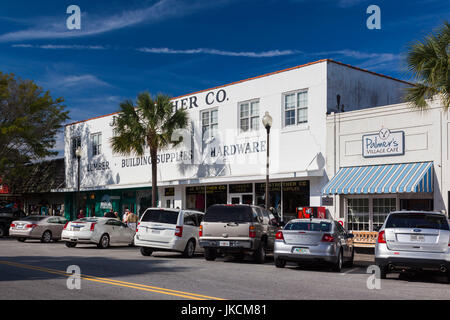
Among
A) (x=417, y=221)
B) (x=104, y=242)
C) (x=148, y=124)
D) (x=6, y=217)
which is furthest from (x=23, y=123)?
(x=417, y=221)

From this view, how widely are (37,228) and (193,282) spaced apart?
16.4m

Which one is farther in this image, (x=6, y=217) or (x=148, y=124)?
(x=6, y=217)

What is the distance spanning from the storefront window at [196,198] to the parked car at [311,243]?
550 inches

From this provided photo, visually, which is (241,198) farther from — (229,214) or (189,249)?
(229,214)

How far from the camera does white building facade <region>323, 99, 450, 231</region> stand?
63.2 feet

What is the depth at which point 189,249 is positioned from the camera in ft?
60.1

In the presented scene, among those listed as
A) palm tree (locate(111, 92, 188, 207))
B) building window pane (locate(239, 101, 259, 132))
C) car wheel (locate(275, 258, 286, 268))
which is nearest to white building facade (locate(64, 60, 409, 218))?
building window pane (locate(239, 101, 259, 132))

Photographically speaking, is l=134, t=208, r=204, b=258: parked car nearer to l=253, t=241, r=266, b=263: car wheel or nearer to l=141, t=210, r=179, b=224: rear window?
l=141, t=210, r=179, b=224: rear window

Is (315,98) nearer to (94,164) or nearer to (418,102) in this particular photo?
(418,102)

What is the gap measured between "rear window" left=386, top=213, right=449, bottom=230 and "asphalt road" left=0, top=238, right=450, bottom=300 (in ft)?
4.34

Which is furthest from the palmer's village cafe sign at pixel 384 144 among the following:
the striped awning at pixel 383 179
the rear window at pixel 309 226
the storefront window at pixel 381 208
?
the rear window at pixel 309 226
